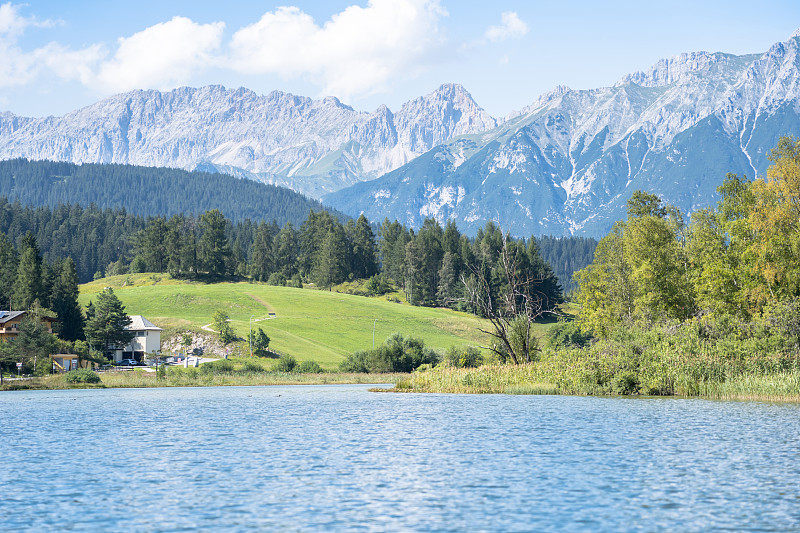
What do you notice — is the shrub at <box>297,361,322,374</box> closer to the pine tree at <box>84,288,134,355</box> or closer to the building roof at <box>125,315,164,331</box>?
the building roof at <box>125,315,164,331</box>

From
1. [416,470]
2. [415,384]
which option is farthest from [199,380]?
[416,470]

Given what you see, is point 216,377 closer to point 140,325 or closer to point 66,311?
point 140,325

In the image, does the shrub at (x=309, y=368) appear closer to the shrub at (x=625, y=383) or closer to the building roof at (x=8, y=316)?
the building roof at (x=8, y=316)

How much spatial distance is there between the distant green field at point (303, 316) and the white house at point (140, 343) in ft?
22.1

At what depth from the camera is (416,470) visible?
27.7 metres

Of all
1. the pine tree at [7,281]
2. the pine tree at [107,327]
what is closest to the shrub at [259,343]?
the pine tree at [107,327]

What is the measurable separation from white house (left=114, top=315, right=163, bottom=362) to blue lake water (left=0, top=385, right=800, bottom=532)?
80.4 m

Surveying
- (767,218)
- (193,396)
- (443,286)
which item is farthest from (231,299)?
(767,218)

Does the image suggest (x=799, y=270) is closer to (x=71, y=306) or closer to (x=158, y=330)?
(x=158, y=330)

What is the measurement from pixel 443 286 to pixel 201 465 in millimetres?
168349

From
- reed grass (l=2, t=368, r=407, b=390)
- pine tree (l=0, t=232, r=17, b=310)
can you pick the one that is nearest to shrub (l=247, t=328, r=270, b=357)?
reed grass (l=2, t=368, r=407, b=390)

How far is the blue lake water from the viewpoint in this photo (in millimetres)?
20188

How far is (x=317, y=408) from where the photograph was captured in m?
55.3

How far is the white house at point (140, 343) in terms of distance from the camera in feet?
419
